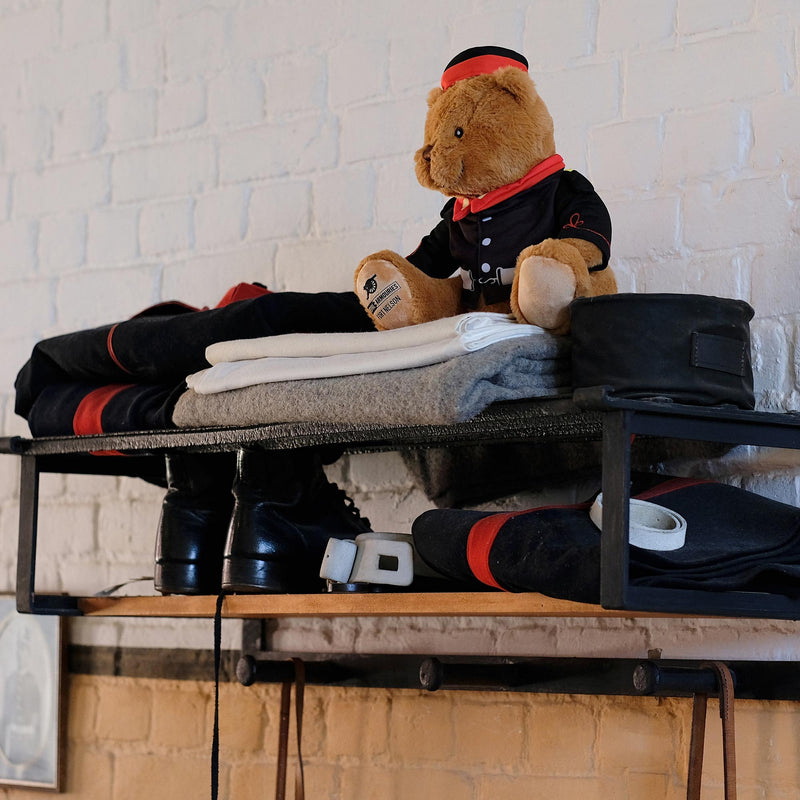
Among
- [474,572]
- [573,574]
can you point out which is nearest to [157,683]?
[474,572]

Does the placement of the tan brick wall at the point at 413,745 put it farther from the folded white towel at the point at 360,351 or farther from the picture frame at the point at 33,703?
the folded white towel at the point at 360,351

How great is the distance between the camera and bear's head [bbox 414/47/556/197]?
3.64 feet

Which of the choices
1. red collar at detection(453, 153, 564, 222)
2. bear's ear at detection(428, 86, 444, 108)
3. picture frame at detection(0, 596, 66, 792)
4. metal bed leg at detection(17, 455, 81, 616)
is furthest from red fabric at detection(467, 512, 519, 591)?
picture frame at detection(0, 596, 66, 792)

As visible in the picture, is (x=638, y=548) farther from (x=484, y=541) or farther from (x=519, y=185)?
(x=519, y=185)

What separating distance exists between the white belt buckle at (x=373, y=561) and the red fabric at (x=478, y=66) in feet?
1.48

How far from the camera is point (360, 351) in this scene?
1.09 m

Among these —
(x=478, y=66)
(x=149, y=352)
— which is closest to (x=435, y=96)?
(x=478, y=66)

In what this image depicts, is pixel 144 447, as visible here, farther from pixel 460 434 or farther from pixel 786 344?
pixel 786 344

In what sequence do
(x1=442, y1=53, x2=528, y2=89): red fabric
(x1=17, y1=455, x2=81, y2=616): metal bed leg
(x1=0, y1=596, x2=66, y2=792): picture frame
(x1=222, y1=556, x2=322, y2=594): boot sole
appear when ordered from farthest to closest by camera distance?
(x1=0, y1=596, x2=66, y2=792): picture frame, (x1=17, y1=455, x2=81, y2=616): metal bed leg, (x1=222, y1=556, x2=322, y2=594): boot sole, (x1=442, y1=53, x2=528, y2=89): red fabric

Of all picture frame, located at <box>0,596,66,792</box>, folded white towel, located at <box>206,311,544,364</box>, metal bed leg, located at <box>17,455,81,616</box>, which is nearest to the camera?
folded white towel, located at <box>206,311,544,364</box>

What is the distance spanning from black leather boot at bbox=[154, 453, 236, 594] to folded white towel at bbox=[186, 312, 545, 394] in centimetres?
17

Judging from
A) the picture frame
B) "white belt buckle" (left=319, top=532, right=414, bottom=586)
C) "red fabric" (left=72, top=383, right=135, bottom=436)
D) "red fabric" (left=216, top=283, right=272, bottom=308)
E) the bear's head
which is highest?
the bear's head

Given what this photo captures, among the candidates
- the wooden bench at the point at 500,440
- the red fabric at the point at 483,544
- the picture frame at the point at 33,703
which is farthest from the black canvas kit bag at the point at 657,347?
the picture frame at the point at 33,703

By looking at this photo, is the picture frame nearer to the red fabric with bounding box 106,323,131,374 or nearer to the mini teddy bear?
the red fabric with bounding box 106,323,131,374
